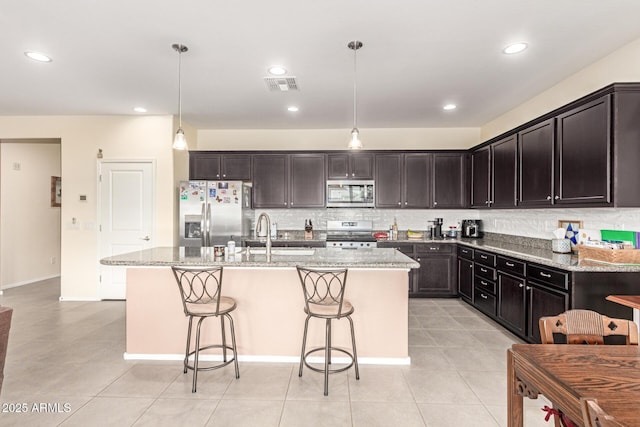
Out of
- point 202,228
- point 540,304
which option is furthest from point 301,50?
point 540,304

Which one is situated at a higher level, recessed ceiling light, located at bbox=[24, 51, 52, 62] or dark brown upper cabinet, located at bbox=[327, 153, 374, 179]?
recessed ceiling light, located at bbox=[24, 51, 52, 62]

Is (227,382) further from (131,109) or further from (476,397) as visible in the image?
(131,109)

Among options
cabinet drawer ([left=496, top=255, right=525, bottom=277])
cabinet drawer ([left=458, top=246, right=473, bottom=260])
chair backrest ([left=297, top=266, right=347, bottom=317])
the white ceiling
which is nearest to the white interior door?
the white ceiling

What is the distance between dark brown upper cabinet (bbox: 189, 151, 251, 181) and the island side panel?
265 cm

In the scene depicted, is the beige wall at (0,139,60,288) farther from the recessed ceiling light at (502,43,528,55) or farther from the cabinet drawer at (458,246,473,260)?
the cabinet drawer at (458,246,473,260)

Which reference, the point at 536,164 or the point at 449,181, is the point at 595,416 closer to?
the point at 536,164

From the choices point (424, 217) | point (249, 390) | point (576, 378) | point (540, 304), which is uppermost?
point (424, 217)

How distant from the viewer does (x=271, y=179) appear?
5395mm

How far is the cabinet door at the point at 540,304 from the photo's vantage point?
2809 millimetres

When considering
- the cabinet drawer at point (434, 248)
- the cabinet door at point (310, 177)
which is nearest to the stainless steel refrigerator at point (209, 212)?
the cabinet door at point (310, 177)

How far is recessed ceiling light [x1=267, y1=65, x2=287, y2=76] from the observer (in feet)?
10.8

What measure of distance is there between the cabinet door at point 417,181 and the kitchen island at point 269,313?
2.60 meters

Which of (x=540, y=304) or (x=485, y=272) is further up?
(x=485, y=272)

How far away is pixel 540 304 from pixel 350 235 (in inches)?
110
